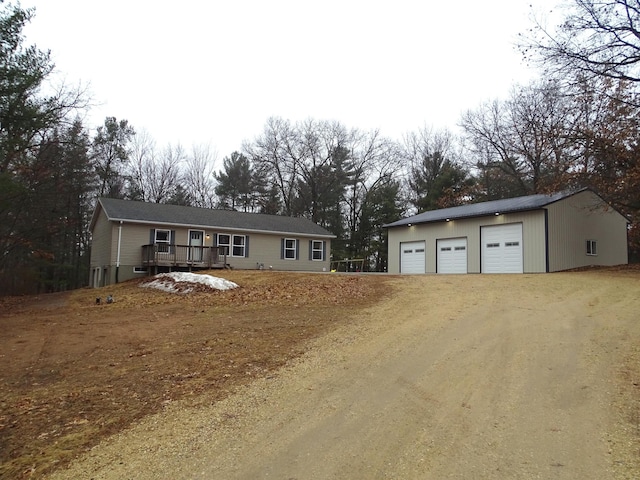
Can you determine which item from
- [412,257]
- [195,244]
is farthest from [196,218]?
[412,257]

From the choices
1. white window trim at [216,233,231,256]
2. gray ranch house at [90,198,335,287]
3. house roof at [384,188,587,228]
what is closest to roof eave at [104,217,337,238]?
gray ranch house at [90,198,335,287]

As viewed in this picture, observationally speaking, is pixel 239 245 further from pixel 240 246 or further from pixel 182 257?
pixel 182 257

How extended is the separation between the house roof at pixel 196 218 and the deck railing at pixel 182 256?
1392 mm

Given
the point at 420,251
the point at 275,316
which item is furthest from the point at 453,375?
the point at 420,251

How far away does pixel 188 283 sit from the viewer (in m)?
15.0

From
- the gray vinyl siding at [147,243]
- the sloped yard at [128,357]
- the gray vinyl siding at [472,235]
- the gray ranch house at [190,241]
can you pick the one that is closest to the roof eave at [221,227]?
the gray ranch house at [190,241]

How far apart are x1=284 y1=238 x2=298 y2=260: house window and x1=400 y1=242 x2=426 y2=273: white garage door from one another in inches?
263

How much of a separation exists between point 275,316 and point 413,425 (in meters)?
5.74

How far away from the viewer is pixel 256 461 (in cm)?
358

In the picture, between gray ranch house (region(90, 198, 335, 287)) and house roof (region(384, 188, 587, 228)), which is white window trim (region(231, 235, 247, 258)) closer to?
gray ranch house (region(90, 198, 335, 287))

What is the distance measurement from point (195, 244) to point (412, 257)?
442 inches

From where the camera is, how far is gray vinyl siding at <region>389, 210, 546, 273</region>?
60.0 ft

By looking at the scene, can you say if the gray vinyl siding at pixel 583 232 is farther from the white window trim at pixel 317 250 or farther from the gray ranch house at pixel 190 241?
the white window trim at pixel 317 250

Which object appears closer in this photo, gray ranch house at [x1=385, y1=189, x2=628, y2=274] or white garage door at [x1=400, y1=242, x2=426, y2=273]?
→ gray ranch house at [x1=385, y1=189, x2=628, y2=274]
